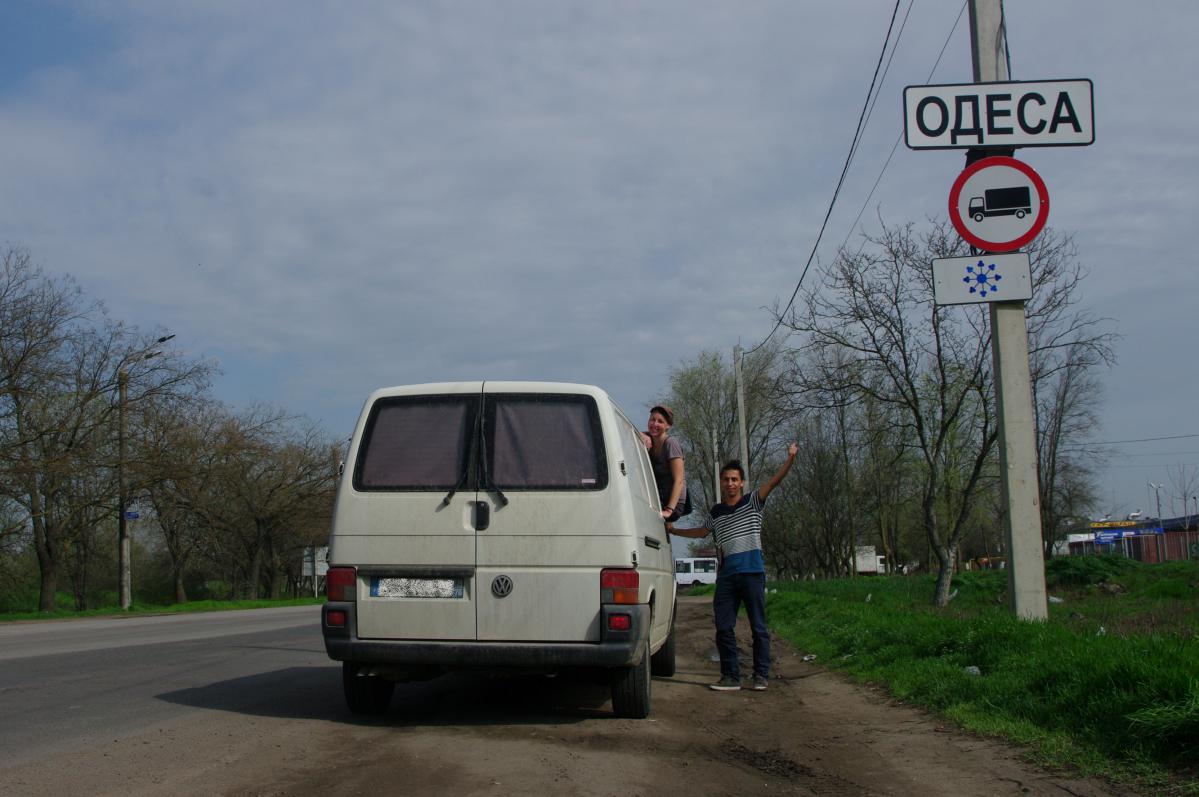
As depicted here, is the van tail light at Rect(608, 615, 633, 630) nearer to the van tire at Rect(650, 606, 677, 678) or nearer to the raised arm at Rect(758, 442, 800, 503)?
the raised arm at Rect(758, 442, 800, 503)

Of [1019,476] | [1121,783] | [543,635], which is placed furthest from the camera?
[1019,476]

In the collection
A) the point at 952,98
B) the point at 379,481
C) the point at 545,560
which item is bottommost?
the point at 545,560

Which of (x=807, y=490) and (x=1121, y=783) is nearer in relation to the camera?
(x=1121, y=783)

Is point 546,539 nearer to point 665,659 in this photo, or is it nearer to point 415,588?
point 415,588

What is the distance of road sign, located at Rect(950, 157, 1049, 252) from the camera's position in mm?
7691

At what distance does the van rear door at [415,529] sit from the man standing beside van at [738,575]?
2.85 meters

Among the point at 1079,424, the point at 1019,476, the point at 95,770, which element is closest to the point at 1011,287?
the point at 1019,476

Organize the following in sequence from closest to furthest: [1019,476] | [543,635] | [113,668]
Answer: [543,635] → [1019,476] → [113,668]

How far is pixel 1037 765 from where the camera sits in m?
4.82

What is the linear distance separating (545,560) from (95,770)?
2504mm

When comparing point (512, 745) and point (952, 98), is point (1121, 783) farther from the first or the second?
point (952, 98)

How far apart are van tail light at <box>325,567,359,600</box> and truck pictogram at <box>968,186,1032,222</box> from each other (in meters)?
5.12

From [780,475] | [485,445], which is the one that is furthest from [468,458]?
[780,475]

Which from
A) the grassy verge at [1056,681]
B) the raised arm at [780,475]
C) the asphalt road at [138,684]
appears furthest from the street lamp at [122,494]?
the raised arm at [780,475]
